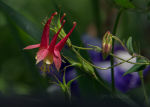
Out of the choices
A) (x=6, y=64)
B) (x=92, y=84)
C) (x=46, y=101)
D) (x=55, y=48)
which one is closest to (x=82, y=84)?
(x=92, y=84)

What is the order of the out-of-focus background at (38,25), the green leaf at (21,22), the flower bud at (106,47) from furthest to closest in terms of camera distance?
the out-of-focus background at (38,25), the green leaf at (21,22), the flower bud at (106,47)

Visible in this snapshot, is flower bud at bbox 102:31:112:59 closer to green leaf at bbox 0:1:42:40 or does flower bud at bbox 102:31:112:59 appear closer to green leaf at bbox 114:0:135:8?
green leaf at bbox 114:0:135:8

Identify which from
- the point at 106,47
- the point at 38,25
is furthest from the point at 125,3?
the point at 38,25

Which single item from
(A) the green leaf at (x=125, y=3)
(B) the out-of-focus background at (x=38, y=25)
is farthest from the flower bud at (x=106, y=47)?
(B) the out-of-focus background at (x=38, y=25)

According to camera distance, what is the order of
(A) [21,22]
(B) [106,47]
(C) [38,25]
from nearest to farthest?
1. (B) [106,47]
2. (A) [21,22]
3. (C) [38,25]

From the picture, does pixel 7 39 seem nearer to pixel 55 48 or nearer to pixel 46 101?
pixel 55 48

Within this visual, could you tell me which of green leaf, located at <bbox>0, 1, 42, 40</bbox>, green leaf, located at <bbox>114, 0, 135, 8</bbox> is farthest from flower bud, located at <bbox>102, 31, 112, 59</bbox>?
green leaf, located at <bbox>0, 1, 42, 40</bbox>

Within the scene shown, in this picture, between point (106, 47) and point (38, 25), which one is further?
point (38, 25)

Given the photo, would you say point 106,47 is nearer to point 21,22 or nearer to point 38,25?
point 21,22

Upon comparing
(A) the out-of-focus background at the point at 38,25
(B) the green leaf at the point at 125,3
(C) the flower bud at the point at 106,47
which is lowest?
(A) the out-of-focus background at the point at 38,25

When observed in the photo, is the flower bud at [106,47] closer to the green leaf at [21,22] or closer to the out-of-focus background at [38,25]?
the green leaf at [21,22]

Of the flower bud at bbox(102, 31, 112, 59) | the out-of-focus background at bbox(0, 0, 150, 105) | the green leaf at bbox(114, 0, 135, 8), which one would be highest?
the green leaf at bbox(114, 0, 135, 8)
